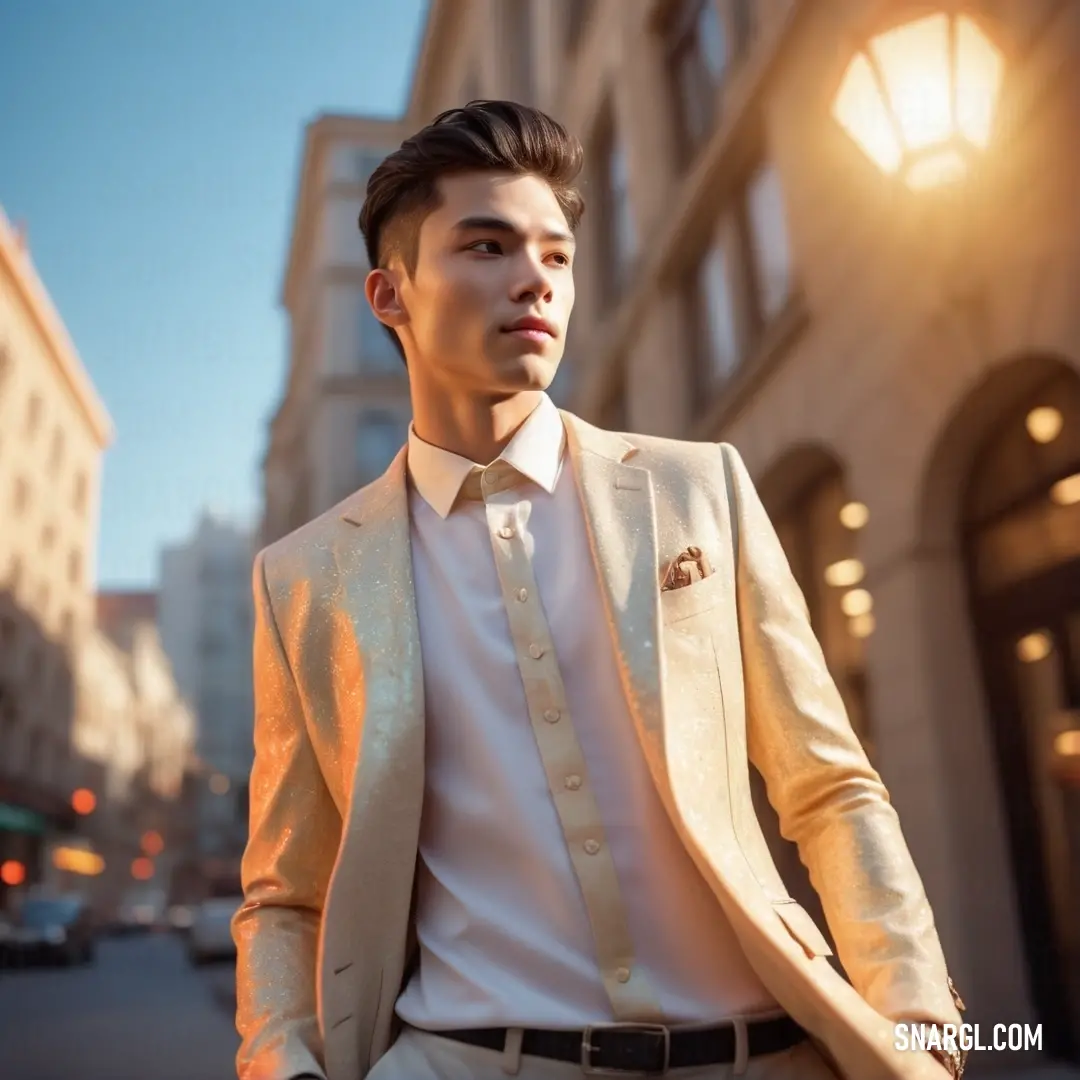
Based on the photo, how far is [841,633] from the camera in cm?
891

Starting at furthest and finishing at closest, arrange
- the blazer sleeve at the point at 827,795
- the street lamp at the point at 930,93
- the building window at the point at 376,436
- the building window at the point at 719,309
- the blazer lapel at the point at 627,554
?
1. the building window at the point at 376,436
2. the building window at the point at 719,309
3. the street lamp at the point at 930,93
4. the blazer lapel at the point at 627,554
5. the blazer sleeve at the point at 827,795

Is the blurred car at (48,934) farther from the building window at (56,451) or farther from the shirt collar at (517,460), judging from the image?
the shirt collar at (517,460)

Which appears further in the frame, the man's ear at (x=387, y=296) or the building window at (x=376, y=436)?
the building window at (x=376, y=436)

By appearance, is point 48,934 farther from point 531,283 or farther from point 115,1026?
point 531,283

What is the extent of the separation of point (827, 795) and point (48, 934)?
84.4 ft

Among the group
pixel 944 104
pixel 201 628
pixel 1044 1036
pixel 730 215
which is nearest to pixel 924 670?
pixel 1044 1036

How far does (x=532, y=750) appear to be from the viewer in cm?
→ 163

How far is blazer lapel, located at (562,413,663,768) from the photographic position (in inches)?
62.4

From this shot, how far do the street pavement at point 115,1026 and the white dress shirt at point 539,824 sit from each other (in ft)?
27.9

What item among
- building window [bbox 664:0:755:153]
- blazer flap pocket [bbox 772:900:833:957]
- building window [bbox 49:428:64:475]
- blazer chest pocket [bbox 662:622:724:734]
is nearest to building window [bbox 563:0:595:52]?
building window [bbox 664:0:755:153]

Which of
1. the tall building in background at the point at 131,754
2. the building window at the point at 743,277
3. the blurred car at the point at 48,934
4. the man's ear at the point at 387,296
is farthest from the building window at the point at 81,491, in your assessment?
the man's ear at the point at 387,296

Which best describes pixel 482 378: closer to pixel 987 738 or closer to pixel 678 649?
pixel 678 649

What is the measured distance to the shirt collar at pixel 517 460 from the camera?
6.06ft

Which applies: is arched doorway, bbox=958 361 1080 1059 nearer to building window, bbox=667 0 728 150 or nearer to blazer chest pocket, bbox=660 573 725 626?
blazer chest pocket, bbox=660 573 725 626
